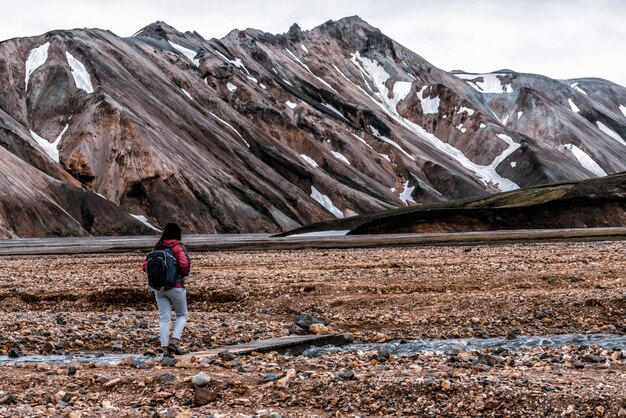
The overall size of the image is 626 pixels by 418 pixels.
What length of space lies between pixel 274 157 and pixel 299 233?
68.9 m

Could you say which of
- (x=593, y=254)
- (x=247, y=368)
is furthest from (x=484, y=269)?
(x=247, y=368)

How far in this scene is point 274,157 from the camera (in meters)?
150

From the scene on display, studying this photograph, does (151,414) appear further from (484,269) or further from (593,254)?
(593,254)

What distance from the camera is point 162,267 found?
517 inches

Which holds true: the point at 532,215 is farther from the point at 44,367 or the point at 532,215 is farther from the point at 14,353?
the point at 44,367

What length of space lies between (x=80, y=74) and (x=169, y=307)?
13151 cm

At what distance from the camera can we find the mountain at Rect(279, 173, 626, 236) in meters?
70.5

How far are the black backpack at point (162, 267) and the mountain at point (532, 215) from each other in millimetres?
59261

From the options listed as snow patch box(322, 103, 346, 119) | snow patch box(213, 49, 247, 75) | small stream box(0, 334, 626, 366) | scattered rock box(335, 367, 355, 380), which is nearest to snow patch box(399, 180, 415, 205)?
snow patch box(322, 103, 346, 119)

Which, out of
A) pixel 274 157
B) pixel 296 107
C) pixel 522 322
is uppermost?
pixel 296 107

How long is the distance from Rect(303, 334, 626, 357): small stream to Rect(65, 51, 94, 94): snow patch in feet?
413

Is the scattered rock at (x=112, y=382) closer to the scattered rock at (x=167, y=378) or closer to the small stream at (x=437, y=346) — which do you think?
the scattered rock at (x=167, y=378)

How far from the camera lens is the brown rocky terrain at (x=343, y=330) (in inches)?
375

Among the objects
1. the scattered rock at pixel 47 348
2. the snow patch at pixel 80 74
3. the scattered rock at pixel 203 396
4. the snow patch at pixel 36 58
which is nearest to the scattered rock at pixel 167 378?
the scattered rock at pixel 203 396
